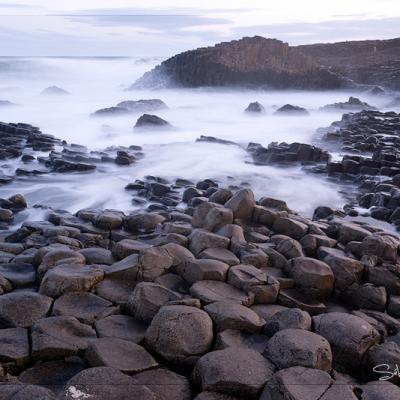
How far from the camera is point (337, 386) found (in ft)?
8.05

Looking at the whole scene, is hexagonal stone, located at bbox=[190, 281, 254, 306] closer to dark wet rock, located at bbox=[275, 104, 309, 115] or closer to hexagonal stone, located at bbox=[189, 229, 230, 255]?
hexagonal stone, located at bbox=[189, 229, 230, 255]

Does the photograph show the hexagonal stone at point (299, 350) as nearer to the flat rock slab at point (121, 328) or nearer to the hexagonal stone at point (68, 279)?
the flat rock slab at point (121, 328)

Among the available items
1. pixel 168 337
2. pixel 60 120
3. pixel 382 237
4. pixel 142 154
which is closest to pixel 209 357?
pixel 168 337

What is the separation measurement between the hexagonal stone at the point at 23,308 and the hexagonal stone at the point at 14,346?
111 millimetres

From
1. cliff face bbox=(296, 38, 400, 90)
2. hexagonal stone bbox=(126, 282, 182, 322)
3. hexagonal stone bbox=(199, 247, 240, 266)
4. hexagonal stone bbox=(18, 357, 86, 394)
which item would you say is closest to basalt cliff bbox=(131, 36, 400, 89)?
cliff face bbox=(296, 38, 400, 90)

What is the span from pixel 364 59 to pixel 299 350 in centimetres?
3699

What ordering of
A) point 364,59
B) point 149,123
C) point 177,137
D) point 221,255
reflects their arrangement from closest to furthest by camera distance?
point 221,255
point 177,137
point 149,123
point 364,59

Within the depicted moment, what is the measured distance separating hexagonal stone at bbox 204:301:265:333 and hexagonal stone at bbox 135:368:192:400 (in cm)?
47

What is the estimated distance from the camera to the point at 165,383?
2549mm

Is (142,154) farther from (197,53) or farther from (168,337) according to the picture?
(197,53)

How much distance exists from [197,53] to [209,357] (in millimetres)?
24631

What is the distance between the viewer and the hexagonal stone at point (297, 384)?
2.33m

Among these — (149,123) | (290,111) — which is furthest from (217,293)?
(290,111)

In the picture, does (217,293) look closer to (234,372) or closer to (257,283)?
(257,283)
